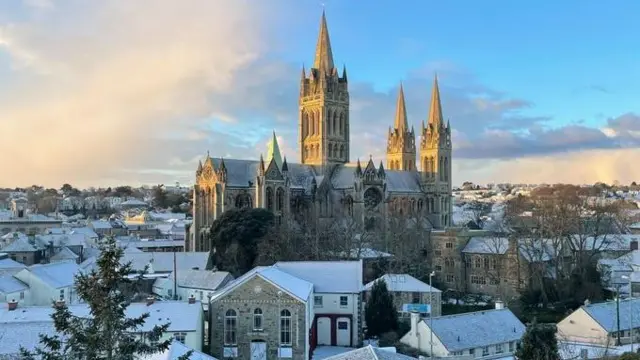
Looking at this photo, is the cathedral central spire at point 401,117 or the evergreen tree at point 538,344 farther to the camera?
the cathedral central spire at point 401,117

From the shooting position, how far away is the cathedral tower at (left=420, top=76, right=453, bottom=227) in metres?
99.9

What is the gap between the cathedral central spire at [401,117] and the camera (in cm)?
10875

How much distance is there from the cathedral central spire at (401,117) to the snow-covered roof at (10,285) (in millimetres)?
72002

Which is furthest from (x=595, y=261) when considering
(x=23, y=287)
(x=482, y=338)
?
(x=23, y=287)

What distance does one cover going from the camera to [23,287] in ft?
155

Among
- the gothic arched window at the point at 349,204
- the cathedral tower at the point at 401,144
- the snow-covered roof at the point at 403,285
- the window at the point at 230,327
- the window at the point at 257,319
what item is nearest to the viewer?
the window at the point at 257,319

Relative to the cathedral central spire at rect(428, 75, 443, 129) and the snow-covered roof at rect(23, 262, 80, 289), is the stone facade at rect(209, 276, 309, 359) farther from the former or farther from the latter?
the cathedral central spire at rect(428, 75, 443, 129)

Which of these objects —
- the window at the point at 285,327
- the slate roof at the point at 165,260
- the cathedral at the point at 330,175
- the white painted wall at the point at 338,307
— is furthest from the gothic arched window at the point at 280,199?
the window at the point at 285,327

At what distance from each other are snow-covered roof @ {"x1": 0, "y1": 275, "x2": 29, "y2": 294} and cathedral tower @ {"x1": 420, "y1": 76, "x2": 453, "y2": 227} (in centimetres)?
6477

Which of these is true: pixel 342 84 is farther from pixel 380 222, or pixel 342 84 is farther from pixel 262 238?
pixel 262 238

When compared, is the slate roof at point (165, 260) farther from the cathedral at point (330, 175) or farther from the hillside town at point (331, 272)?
the cathedral at point (330, 175)

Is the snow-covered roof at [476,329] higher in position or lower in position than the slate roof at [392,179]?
lower

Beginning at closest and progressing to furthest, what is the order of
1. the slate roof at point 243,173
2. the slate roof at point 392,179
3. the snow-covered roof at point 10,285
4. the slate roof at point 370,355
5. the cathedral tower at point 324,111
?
the slate roof at point 370,355
the snow-covered roof at point 10,285
the slate roof at point 243,173
the slate roof at point 392,179
the cathedral tower at point 324,111

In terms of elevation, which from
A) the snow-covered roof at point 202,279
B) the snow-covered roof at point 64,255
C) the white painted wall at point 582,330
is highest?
the snow-covered roof at point 64,255
